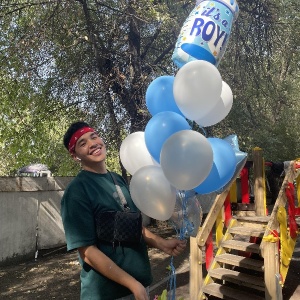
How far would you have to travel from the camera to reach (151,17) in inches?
269

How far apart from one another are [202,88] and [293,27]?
7642 mm

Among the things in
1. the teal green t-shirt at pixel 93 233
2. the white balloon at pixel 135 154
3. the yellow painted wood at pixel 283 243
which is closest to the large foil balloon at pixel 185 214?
the white balloon at pixel 135 154

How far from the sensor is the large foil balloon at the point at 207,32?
8.31ft

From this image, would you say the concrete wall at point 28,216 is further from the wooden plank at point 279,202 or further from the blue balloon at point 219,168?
the blue balloon at point 219,168

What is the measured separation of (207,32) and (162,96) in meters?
0.53

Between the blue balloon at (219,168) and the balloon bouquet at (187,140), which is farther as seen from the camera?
the blue balloon at (219,168)

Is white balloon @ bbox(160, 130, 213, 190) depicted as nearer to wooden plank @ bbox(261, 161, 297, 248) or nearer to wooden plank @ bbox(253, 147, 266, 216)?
wooden plank @ bbox(261, 161, 297, 248)

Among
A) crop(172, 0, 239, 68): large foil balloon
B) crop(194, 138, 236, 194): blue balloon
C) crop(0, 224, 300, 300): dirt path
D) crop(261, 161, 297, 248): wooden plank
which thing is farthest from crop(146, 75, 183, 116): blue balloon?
crop(0, 224, 300, 300): dirt path

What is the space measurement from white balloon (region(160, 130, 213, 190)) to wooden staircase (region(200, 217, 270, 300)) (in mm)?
2966

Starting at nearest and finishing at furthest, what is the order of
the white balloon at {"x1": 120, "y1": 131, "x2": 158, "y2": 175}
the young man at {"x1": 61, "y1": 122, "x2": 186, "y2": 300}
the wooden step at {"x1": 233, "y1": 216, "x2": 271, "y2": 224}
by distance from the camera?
the young man at {"x1": 61, "y1": 122, "x2": 186, "y2": 300} < the white balloon at {"x1": 120, "y1": 131, "x2": 158, "y2": 175} < the wooden step at {"x1": 233, "y1": 216, "x2": 271, "y2": 224}

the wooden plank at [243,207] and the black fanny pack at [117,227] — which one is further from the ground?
the black fanny pack at [117,227]

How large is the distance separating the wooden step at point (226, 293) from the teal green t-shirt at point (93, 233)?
291cm

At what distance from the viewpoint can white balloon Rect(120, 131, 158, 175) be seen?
238 centimetres

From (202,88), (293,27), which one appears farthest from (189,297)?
(293,27)
